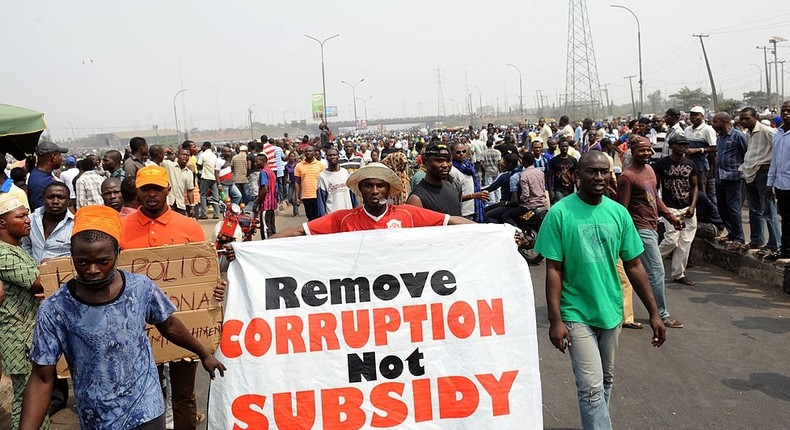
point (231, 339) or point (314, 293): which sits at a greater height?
point (314, 293)

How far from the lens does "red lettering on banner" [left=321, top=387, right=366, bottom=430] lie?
3793 millimetres

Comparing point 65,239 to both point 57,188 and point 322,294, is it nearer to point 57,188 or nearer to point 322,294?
point 57,188

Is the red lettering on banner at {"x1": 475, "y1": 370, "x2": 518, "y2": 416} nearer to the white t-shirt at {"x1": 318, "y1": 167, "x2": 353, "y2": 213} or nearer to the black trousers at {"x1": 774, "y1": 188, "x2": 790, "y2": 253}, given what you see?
the black trousers at {"x1": 774, "y1": 188, "x2": 790, "y2": 253}

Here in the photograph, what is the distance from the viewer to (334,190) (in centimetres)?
933

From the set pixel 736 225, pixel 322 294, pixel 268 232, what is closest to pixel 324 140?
pixel 268 232

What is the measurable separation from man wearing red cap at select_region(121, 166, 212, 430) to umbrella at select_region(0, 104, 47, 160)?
2.31 m

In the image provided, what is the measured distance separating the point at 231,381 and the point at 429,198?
8.91ft

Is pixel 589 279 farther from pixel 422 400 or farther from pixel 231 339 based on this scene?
pixel 231 339

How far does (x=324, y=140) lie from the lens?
75.4 ft

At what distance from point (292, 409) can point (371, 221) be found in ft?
4.26

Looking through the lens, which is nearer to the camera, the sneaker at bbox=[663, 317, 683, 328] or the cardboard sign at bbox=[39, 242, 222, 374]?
the cardboard sign at bbox=[39, 242, 222, 374]

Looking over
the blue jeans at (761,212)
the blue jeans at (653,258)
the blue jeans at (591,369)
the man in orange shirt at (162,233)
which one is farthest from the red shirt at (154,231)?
the blue jeans at (761,212)

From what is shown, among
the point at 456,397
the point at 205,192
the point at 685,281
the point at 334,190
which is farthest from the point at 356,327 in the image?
the point at 205,192

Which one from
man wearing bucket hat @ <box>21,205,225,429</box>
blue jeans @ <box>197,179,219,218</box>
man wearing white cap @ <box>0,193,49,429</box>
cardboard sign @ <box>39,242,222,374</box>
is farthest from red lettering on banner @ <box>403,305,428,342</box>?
blue jeans @ <box>197,179,219,218</box>
